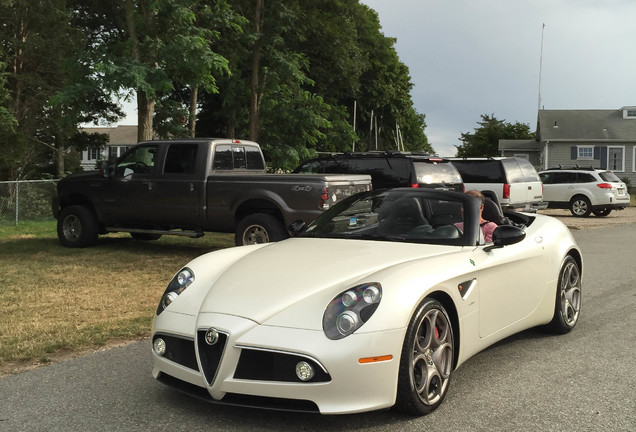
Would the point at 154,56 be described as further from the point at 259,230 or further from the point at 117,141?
the point at 117,141

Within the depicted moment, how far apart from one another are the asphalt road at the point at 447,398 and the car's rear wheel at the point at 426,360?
11cm

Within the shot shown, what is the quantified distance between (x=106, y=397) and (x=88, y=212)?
9659 mm

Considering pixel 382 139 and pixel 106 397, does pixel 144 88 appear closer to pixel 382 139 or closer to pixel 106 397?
pixel 106 397

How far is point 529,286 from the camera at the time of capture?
553cm

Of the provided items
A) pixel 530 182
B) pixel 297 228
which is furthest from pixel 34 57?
pixel 297 228

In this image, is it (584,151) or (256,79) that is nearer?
(256,79)

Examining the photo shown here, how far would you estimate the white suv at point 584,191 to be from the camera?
2586 centimetres

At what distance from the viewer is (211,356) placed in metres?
3.84

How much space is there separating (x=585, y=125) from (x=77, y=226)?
166ft

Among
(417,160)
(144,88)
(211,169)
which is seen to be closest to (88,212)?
(211,169)

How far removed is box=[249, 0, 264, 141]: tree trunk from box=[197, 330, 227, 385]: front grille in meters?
25.6

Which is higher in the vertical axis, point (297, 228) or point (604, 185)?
point (604, 185)

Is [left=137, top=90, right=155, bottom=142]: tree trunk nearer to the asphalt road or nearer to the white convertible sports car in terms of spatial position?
the asphalt road

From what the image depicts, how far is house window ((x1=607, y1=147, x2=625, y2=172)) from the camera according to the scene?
53438 mm
